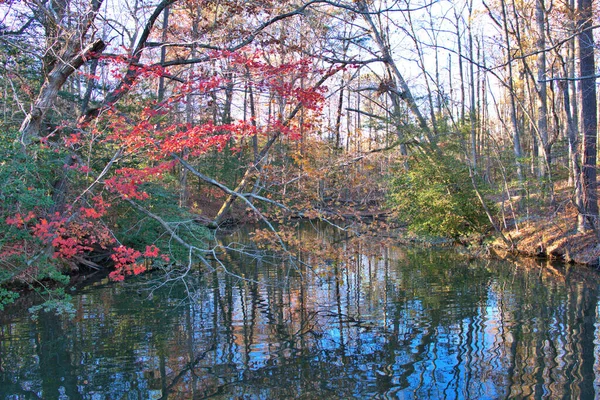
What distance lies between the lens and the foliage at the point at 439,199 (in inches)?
649

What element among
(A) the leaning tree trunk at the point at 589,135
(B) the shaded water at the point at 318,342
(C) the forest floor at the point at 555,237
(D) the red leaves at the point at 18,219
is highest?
(A) the leaning tree trunk at the point at 589,135

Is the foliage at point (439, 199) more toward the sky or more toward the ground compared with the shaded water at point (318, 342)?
more toward the sky

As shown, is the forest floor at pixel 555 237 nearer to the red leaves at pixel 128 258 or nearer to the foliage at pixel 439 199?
the foliage at pixel 439 199

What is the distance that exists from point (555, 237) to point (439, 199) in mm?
3751

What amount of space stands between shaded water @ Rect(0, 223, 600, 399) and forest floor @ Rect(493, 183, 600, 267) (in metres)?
1.76

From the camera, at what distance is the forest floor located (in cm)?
1276

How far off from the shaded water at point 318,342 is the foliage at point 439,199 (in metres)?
5.41

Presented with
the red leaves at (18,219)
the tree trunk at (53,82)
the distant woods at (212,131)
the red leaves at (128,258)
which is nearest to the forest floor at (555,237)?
the distant woods at (212,131)

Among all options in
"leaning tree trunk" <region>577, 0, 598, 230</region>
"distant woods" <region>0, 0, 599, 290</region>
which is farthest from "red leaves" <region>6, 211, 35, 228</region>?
"leaning tree trunk" <region>577, 0, 598, 230</region>

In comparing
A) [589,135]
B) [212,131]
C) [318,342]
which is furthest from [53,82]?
[589,135]

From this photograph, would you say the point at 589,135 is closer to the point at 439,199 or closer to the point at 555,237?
the point at 555,237

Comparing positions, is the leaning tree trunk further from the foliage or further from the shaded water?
the foliage

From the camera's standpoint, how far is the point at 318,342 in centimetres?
697

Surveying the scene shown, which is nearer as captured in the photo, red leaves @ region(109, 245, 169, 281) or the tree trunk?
red leaves @ region(109, 245, 169, 281)
